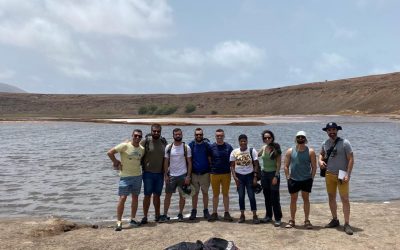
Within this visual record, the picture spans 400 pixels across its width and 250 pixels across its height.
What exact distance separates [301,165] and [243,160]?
1.20m

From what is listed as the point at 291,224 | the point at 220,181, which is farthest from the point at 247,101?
the point at 291,224

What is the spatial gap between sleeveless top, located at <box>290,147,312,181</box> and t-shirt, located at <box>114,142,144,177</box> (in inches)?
123

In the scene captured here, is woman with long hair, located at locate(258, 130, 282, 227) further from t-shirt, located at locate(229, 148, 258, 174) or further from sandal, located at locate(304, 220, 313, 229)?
sandal, located at locate(304, 220, 313, 229)

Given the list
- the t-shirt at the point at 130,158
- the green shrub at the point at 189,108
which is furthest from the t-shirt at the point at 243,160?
the green shrub at the point at 189,108

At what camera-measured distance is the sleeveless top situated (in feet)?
30.0

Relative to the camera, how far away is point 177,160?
9.82 meters

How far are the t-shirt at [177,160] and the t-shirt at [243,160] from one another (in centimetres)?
94

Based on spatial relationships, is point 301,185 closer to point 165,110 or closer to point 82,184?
point 82,184

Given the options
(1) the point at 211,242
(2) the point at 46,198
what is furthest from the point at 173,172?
(2) the point at 46,198

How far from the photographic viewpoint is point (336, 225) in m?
9.34

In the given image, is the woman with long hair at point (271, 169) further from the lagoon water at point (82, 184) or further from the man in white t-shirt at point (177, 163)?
the lagoon water at point (82, 184)

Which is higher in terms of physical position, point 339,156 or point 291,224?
point 339,156

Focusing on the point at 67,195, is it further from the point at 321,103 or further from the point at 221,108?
the point at 221,108

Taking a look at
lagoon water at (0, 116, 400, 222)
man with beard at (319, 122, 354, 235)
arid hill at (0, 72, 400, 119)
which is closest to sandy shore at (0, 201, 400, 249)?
man with beard at (319, 122, 354, 235)
